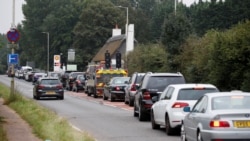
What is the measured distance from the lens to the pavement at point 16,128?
17297mm

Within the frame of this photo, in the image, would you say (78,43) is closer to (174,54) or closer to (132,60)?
(132,60)

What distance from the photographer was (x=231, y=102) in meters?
14.6

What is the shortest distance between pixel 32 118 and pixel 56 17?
91.7 m

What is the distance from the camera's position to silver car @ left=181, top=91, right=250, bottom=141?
13.7 m

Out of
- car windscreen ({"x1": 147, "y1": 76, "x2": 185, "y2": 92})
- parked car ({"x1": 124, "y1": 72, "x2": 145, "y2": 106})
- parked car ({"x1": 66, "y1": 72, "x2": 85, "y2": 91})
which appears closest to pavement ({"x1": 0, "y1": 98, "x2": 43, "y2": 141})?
car windscreen ({"x1": 147, "y1": 76, "x2": 185, "y2": 92})

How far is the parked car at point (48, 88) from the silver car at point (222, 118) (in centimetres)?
3021

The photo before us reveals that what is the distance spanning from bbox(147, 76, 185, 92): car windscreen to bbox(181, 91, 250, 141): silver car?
9251 mm

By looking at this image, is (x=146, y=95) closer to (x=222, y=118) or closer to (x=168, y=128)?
(x=168, y=128)

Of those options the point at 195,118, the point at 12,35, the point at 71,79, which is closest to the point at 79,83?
the point at 71,79

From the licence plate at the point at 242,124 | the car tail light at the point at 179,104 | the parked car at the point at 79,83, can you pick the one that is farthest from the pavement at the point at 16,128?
the parked car at the point at 79,83

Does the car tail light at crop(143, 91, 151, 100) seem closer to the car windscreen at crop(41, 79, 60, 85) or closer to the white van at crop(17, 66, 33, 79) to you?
the car windscreen at crop(41, 79, 60, 85)

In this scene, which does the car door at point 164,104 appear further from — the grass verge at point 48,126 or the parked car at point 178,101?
the grass verge at point 48,126

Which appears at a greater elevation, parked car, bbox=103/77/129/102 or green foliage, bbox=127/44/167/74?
green foliage, bbox=127/44/167/74

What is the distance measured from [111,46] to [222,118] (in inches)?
3049
